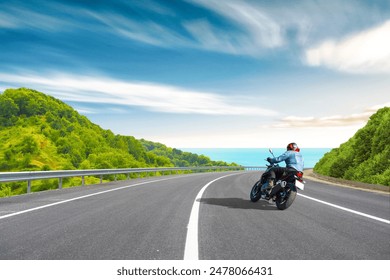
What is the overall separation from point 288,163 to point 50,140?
266ft

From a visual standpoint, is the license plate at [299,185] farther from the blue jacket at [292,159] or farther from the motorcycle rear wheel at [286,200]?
the blue jacket at [292,159]

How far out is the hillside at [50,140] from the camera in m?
66.5

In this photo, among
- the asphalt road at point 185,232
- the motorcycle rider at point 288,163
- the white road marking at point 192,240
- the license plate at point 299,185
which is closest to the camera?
the white road marking at point 192,240

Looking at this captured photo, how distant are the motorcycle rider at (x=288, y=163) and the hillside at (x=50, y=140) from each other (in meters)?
51.3

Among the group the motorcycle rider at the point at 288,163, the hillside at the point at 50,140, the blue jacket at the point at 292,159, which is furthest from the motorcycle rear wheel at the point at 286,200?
the hillside at the point at 50,140

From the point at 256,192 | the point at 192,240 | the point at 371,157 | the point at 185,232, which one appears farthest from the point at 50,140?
the point at 192,240

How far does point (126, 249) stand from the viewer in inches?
192

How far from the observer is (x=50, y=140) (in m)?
82.1

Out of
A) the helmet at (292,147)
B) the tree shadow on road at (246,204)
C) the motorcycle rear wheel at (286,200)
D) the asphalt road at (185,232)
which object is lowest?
the asphalt road at (185,232)

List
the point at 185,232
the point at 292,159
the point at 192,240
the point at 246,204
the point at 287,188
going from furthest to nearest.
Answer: the point at 246,204 < the point at 292,159 < the point at 287,188 < the point at 185,232 < the point at 192,240

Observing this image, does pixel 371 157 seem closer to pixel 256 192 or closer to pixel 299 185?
pixel 256 192

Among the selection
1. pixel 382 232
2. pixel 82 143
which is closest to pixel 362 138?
pixel 382 232
